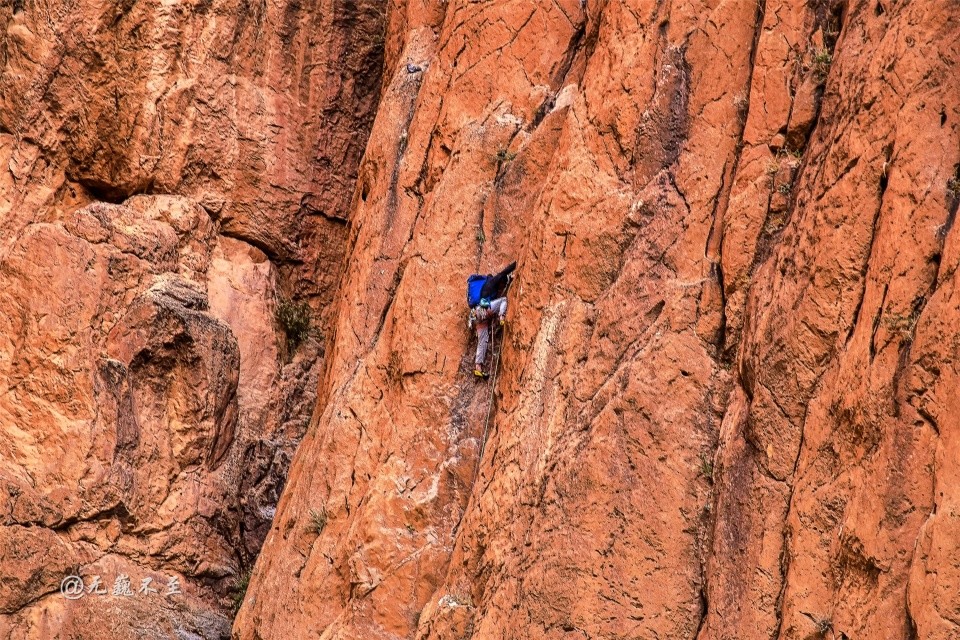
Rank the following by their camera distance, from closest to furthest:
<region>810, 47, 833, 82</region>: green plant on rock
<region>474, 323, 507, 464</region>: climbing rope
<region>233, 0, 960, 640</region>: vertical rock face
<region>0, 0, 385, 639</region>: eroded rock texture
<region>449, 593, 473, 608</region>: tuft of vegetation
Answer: <region>233, 0, 960, 640</region>: vertical rock face, <region>810, 47, 833, 82</region>: green plant on rock, <region>449, 593, 473, 608</region>: tuft of vegetation, <region>474, 323, 507, 464</region>: climbing rope, <region>0, 0, 385, 639</region>: eroded rock texture

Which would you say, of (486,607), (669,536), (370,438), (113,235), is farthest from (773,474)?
(113,235)

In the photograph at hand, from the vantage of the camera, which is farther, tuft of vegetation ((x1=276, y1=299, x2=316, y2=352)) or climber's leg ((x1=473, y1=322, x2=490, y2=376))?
tuft of vegetation ((x1=276, y1=299, x2=316, y2=352))

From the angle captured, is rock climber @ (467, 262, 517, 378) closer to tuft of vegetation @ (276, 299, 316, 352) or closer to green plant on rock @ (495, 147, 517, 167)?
green plant on rock @ (495, 147, 517, 167)

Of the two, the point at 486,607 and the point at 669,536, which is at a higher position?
the point at 669,536

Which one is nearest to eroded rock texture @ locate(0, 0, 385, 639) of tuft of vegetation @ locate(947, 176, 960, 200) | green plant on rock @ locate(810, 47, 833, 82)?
green plant on rock @ locate(810, 47, 833, 82)

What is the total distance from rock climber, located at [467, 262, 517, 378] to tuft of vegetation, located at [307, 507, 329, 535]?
7.97 ft

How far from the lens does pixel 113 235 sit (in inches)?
763

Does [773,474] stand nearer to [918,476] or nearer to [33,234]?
[918,476]

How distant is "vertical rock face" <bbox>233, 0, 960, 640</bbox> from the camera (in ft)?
33.2

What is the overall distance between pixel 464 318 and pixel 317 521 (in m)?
2.83

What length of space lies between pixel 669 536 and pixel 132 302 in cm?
968

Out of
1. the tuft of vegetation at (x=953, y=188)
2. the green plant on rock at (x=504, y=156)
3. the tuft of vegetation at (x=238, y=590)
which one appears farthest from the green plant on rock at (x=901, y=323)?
the tuft of vegetation at (x=238, y=590)

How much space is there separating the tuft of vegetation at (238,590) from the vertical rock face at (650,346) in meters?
1.95

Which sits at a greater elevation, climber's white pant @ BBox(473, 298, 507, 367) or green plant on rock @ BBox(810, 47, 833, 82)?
green plant on rock @ BBox(810, 47, 833, 82)
